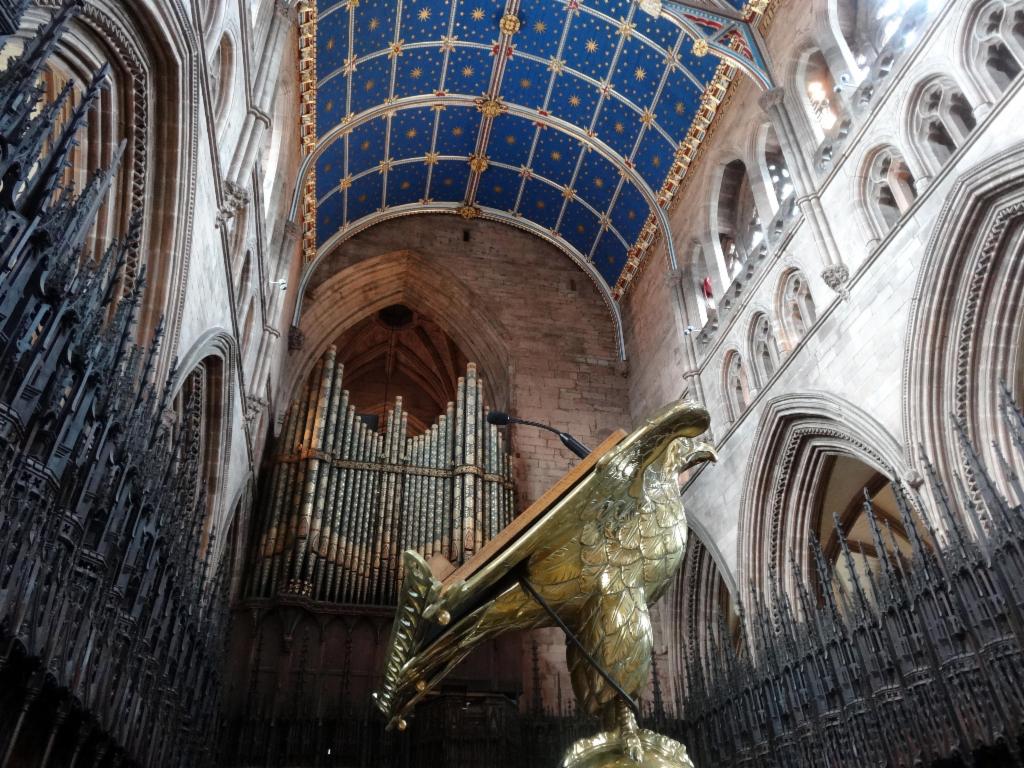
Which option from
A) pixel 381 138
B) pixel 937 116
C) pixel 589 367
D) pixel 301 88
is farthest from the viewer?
pixel 589 367

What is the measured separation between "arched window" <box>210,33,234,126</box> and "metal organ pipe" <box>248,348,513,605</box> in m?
6.25

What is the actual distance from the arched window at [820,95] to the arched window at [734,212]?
2080 millimetres

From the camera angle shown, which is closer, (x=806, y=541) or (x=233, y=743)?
(x=233, y=743)

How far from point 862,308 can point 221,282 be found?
679 cm

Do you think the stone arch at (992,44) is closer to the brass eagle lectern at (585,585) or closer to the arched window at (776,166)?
the arched window at (776,166)

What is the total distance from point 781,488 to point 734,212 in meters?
5.21

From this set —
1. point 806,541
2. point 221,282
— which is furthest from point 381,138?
point 806,541

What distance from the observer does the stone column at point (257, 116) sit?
717 centimetres

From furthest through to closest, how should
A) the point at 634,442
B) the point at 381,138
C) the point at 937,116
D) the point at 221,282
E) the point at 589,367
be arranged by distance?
the point at 589,367, the point at 381,138, the point at 937,116, the point at 221,282, the point at 634,442

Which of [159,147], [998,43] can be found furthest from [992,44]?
[159,147]

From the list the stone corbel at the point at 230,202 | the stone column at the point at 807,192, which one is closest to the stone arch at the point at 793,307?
the stone column at the point at 807,192

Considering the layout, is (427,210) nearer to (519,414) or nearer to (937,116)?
(519,414)

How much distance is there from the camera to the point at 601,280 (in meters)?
16.6

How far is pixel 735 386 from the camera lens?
11375 mm
